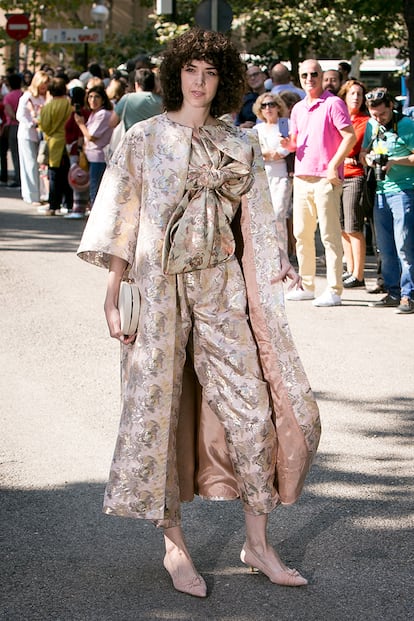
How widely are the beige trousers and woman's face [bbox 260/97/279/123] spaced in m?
1.25

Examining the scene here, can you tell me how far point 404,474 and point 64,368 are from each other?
9.35ft

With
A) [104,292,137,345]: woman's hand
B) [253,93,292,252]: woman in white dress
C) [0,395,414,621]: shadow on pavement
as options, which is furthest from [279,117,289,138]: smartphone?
[104,292,137,345]: woman's hand

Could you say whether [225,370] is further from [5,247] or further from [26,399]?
[5,247]

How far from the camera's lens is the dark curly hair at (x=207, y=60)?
14.4 ft

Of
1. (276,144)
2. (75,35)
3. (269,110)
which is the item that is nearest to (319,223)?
(276,144)

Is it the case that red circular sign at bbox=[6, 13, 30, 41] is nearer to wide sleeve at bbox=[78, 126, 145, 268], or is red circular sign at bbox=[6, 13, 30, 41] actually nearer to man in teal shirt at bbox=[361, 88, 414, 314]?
man in teal shirt at bbox=[361, 88, 414, 314]

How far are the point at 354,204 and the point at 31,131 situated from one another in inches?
309

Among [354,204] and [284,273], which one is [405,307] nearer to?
[354,204]

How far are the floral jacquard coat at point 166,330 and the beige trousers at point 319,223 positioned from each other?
6.08m

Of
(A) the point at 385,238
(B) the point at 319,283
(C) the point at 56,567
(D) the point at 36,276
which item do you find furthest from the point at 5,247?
(C) the point at 56,567

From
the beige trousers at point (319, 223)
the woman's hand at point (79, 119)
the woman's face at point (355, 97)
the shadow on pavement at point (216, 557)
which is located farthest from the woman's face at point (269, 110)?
the shadow on pavement at point (216, 557)

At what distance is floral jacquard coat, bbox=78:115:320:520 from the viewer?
Answer: 4305mm

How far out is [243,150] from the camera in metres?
4.38

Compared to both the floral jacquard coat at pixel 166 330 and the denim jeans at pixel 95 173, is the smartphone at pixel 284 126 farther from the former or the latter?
the floral jacquard coat at pixel 166 330
